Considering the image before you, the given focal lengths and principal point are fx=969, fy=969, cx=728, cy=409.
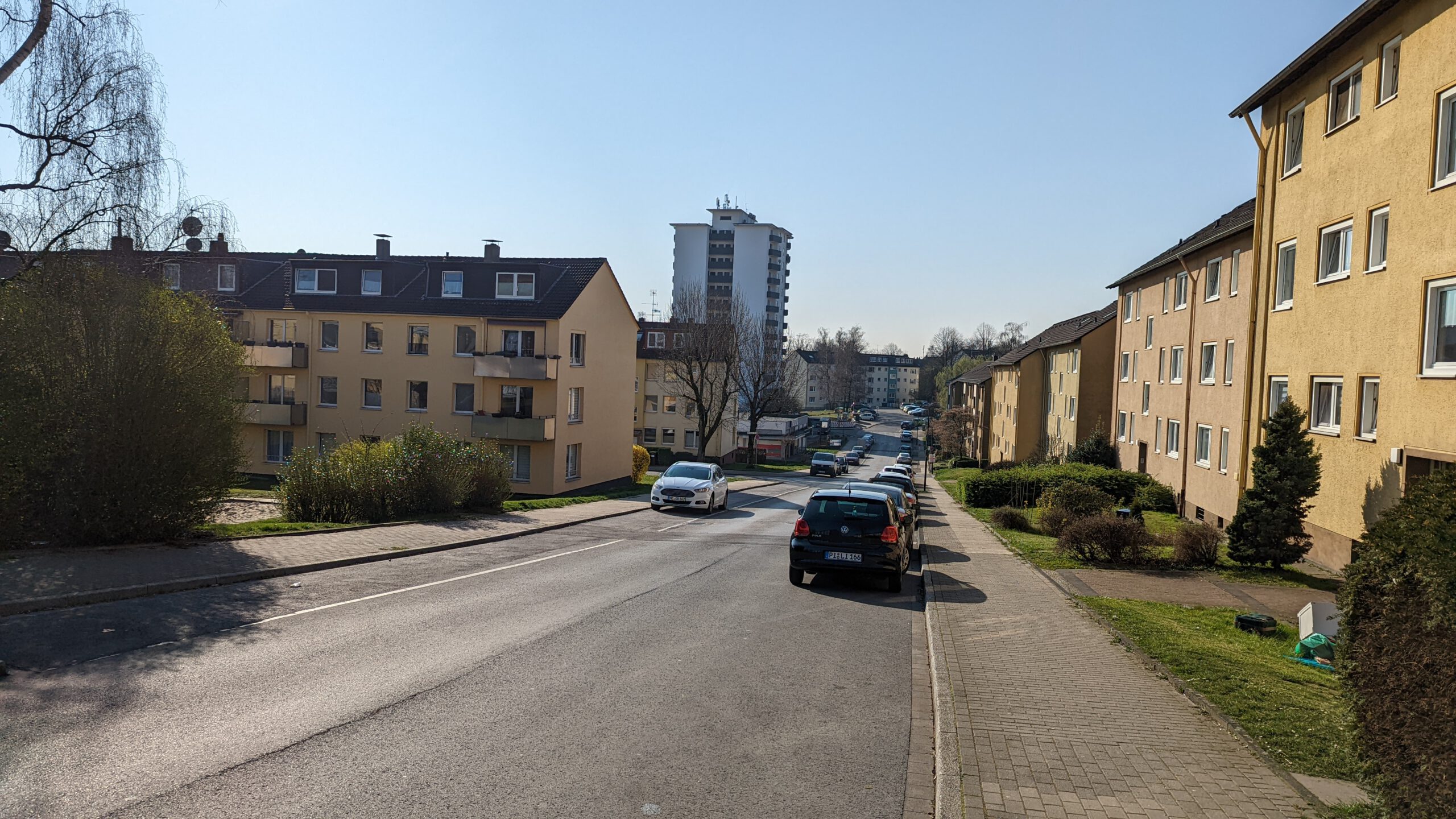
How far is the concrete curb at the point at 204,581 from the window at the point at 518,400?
21780 millimetres

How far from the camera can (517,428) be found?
39.3 m

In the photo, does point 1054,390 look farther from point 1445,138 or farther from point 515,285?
point 1445,138

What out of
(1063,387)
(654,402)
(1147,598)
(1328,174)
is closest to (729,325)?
(654,402)

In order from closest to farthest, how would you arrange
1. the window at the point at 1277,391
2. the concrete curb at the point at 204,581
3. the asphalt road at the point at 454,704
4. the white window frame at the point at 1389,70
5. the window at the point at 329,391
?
the asphalt road at the point at 454,704, the concrete curb at the point at 204,581, the white window frame at the point at 1389,70, the window at the point at 1277,391, the window at the point at 329,391

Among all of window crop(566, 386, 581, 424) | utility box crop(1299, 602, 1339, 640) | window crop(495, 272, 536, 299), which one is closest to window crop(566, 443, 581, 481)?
window crop(566, 386, 581, 424)

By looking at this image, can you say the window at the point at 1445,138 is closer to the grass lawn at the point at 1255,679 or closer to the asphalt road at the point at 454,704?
the grass lawn at the point at 1255,679

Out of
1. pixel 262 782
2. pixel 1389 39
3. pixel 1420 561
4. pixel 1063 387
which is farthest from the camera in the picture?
pixel 1063 387

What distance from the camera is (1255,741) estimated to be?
6.64m

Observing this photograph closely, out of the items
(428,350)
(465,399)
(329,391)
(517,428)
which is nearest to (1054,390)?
(517,428)

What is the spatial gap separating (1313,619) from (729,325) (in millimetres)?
49501

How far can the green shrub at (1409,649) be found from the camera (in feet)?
14.1

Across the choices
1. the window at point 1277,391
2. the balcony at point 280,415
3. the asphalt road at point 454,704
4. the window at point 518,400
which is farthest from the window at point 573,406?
the asphalt road at point 454,704

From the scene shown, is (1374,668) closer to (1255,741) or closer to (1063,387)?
(1255,741)

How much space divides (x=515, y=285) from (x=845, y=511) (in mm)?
30501
